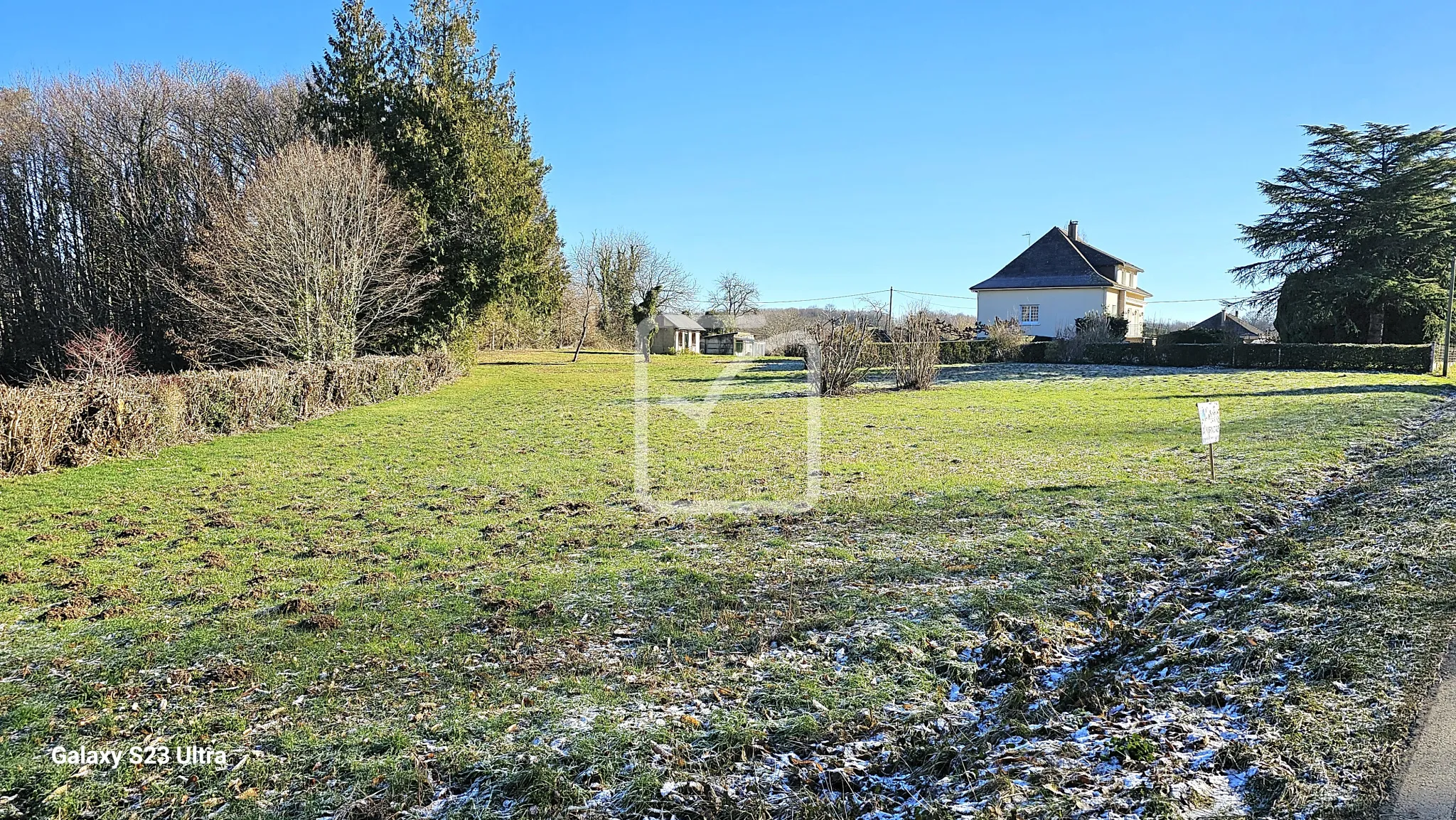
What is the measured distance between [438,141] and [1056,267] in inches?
1430

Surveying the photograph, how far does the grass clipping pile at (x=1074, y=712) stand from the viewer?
278 cm

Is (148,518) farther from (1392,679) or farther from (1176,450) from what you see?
(1176,450)

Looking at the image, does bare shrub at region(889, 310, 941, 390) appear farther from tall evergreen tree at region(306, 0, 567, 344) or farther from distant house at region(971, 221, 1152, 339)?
distant house at region(971, 221, 1152, 339)

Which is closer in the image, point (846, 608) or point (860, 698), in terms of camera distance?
point (860, 698)

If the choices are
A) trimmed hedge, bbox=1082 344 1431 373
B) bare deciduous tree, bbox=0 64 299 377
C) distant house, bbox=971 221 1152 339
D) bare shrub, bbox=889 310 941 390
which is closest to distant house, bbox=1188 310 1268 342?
distant house, bbox=971 221 1152 339

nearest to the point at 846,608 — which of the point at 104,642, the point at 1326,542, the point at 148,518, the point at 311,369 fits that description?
the point at 1326,542

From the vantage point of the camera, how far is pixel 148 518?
7.01 meters

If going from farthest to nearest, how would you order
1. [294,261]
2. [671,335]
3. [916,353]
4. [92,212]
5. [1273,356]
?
[671,335] < [1273,356] < [92,212] < [916,353] < [294,261]

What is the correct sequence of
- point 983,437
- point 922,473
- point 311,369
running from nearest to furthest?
point 922,473, point 983,437, point 311,369

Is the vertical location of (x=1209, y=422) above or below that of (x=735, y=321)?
below

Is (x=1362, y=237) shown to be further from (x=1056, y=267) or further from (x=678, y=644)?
(x=678, y=644)

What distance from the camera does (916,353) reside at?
21.0m

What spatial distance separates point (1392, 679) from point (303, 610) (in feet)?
19.7

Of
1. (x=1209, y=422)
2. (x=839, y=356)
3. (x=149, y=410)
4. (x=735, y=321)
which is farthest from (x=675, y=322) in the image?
(x=1209, y=422)
